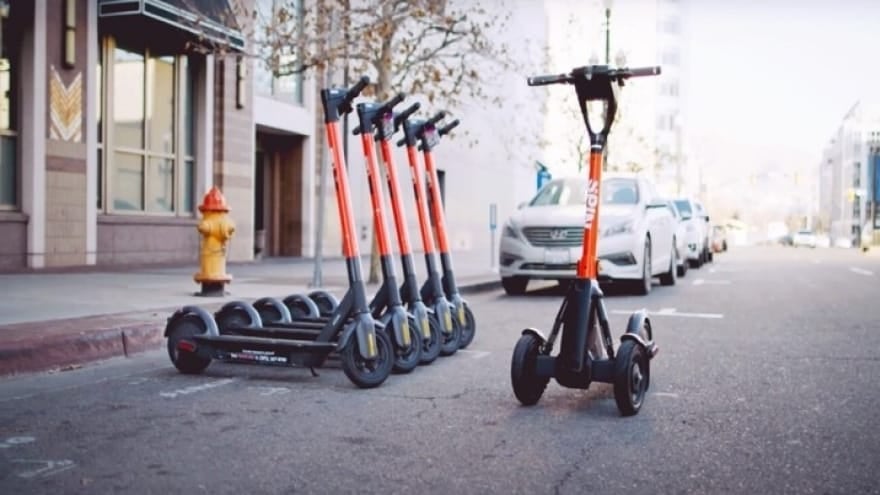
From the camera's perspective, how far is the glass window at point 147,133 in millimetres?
16062

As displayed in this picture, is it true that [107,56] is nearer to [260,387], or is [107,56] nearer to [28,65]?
[28,65]

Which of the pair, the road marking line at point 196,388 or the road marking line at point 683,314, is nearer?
the road marking line at point 196,388

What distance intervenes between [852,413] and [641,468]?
185cm

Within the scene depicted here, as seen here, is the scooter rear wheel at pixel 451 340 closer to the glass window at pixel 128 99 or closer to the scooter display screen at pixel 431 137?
the scooter display screen at pixel 431 137

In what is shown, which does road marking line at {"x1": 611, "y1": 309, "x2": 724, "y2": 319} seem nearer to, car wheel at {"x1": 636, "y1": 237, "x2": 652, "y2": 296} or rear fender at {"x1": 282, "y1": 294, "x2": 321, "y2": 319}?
car wheel at {"x1": 636, "y1": 237, "x2": 652, "y2": 296}

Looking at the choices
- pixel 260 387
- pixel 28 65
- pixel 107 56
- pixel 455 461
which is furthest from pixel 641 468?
pixel 107 56

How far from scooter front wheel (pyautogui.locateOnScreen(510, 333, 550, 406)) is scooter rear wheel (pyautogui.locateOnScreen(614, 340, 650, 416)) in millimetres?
466

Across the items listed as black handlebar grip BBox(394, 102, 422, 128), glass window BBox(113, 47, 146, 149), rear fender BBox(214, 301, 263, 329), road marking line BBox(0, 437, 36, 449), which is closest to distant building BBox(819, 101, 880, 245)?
glass window BBox(113, 47, 146, 149)

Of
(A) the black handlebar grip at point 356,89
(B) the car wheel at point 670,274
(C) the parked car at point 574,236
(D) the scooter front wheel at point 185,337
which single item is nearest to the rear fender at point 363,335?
(D) the scooter front wheel at point 185,337

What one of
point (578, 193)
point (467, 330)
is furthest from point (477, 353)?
point (578, 193)

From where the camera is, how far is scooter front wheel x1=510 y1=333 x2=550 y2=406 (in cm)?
517

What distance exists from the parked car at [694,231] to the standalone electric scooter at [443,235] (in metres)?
14.1

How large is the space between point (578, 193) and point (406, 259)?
299 inches

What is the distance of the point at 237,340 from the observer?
6125 millimetres
